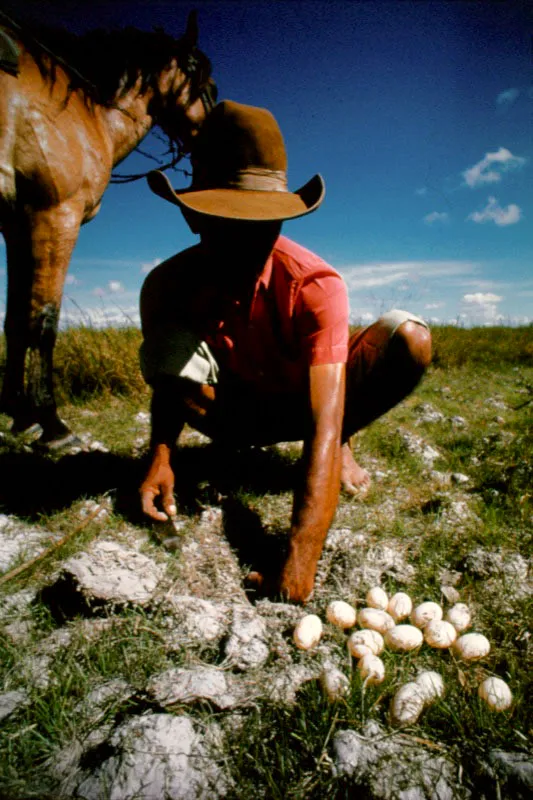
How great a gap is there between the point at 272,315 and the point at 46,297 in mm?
1877

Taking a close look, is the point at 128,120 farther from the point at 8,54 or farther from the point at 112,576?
the point at 112,576

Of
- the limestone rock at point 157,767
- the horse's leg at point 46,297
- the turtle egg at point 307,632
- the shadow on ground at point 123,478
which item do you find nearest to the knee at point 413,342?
the shadow on ground at point 123,478

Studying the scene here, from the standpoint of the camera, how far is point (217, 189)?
160 centimetres

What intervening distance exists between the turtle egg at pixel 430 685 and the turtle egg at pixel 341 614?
0.28 m

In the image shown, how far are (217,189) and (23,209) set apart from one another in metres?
1.89

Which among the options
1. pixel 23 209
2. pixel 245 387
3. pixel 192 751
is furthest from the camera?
pixel 23 209

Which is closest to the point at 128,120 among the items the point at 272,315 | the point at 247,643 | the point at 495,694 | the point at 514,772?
the point at 272,315

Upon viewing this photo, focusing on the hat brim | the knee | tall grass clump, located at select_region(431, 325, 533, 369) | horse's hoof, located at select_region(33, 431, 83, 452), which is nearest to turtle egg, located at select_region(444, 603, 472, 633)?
the knee

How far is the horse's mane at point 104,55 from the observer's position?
2.73m

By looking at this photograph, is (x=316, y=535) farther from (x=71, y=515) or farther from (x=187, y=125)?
(x=187, y=125)

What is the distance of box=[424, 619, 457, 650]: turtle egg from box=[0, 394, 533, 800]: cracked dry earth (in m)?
0.06

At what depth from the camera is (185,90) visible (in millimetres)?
3957

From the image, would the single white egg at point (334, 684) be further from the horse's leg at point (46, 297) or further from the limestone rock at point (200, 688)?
the horse's leg at point (46, 297)

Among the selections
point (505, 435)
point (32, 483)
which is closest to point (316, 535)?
point (32, 483)
